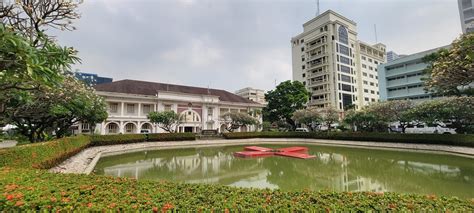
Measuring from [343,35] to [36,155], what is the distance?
5192cm

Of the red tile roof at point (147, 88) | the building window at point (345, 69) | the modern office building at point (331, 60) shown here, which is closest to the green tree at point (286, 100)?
the red tile roof at point (147, 88)

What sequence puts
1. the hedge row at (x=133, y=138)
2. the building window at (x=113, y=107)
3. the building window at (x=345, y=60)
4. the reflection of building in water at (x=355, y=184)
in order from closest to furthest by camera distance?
the reflection of building in water at (x=355, y=184), the hedge row at (x=133, y=138), the building window at (x=113, y=107), the building window at (x=345, y=60)

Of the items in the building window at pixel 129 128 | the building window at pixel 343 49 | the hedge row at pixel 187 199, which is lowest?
the hedge row at pixel 187 199

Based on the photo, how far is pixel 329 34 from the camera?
4547 cm

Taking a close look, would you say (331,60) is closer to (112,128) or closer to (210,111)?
(210,111)

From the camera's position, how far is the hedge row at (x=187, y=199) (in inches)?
116

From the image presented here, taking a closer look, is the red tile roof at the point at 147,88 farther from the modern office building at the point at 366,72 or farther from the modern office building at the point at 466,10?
the modern office building at the point at 466,10

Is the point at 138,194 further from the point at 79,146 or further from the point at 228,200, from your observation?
the point at 79,146

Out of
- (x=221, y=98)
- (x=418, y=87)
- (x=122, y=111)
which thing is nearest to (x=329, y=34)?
(x=418, y=87)

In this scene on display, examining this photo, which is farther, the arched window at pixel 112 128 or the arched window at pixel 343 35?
the arched window at pixel 343 35

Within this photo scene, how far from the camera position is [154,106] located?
1260 inches

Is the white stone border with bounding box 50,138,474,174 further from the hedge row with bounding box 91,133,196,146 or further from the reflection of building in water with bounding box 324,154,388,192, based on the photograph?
the reflection of building in water with bounding box 324,154,388,192

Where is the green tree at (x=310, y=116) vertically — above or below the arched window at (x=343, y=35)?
below

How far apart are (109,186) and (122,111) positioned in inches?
1123
